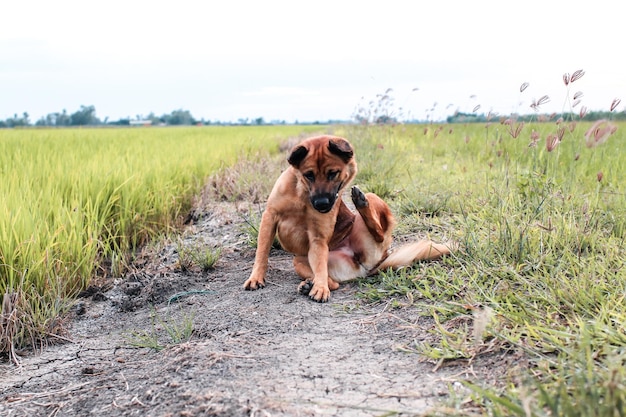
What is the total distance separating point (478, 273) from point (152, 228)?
2942 millimetres

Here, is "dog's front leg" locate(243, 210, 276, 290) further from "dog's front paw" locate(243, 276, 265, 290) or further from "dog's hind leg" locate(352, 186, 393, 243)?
"dog's hind leg" locate(352, 186, 393, 243)

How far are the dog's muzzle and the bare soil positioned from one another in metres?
0.49

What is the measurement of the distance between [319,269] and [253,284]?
0.39 meters

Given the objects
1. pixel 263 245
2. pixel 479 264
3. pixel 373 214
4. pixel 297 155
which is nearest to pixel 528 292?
pixel 479 264

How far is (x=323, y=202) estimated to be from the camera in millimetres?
2965

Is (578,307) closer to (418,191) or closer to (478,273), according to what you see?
(478,273)

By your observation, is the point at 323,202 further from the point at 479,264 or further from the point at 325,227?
the point at 479,264

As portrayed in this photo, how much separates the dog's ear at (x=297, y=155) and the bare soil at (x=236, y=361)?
72cm

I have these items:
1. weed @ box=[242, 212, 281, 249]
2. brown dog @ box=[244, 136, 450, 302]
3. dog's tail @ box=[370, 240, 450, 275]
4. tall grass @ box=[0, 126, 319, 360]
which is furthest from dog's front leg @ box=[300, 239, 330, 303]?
tall grass @ box=[0, 126, 319, 360]

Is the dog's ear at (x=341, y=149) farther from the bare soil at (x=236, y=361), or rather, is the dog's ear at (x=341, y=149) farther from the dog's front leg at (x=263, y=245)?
the bare soil at (x=236, y=361)

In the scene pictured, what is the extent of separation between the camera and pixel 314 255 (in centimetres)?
320

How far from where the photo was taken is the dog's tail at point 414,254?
321 cm

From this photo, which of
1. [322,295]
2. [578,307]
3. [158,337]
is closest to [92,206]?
[158,337]

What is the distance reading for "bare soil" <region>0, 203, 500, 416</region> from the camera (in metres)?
1.88
